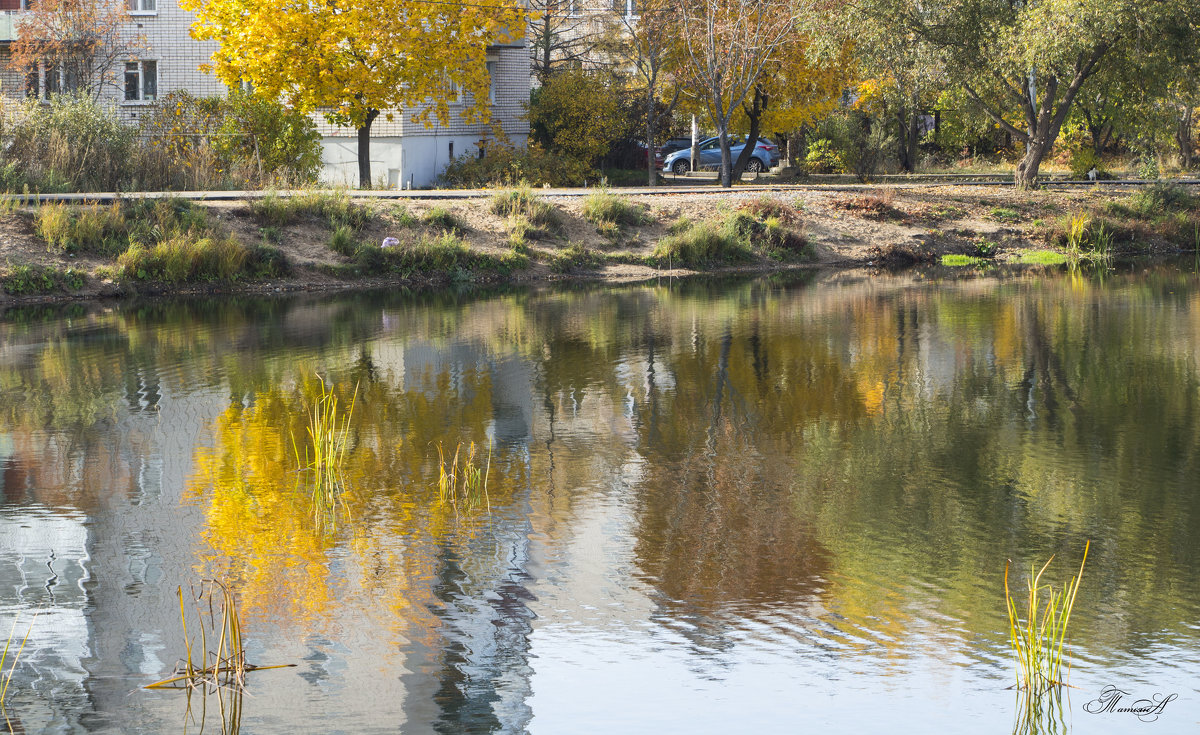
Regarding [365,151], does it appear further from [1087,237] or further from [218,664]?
[218,664]

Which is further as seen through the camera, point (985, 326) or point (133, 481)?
point (985, 326)

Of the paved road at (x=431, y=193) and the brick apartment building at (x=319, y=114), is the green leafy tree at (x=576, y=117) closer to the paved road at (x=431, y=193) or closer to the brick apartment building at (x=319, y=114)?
the brick apartment building at (x=319, y=114)

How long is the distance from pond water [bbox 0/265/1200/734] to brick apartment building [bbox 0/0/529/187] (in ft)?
72.2

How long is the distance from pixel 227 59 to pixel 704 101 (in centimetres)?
1606

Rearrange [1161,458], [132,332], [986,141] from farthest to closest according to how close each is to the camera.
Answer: [986,141] → [132,332] → [1161,458]

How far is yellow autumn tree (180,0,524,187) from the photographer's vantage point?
33.4 meters

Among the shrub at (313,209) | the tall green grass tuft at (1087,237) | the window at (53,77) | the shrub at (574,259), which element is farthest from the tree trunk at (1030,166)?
the window at (53,77)

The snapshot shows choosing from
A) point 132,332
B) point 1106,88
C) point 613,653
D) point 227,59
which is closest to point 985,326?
point 132,332

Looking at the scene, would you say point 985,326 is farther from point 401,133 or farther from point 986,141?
point 986,141

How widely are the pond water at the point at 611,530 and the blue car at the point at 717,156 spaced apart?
31.7 meters

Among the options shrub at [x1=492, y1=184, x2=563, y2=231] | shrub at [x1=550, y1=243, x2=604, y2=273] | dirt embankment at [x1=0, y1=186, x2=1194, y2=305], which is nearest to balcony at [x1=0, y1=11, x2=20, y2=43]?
dirt embankment at [x1=0, y1=186, x2=1194, y2=305]

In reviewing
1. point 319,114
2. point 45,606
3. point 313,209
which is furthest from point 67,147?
point 45,606

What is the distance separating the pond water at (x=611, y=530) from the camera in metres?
6.93

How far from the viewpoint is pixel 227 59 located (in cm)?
3438
